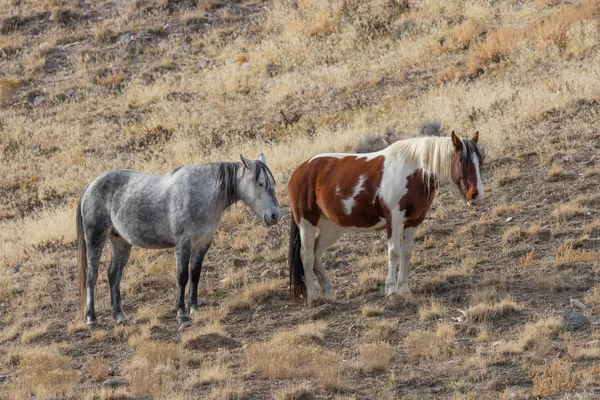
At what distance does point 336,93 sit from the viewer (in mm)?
21641

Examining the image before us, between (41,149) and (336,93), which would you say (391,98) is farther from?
(41,149)

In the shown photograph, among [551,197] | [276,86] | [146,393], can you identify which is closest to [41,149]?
[276,86]

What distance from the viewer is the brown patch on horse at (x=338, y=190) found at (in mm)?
10484

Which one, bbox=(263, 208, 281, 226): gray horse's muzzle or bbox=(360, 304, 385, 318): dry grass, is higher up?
bbox=(263, 208, 281, 226): gray horse's muzzle

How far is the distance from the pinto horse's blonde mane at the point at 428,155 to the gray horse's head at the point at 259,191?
4.83 ft

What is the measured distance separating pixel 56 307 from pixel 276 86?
11.6 meters

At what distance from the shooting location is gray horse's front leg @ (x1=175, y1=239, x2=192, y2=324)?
10.8 meters

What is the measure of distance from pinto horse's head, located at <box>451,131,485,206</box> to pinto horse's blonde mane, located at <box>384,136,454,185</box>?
10cm

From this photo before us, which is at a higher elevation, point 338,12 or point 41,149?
point 338,12

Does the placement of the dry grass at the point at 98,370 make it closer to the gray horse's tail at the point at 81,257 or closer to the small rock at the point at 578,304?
the gray horse's tail at the point at 81,257

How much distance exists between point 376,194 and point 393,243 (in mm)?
601

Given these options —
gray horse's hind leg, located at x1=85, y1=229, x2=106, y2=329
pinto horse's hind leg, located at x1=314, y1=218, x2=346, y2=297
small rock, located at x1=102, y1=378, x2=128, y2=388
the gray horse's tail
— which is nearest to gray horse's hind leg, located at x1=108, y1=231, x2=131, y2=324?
gray horse's hind leg, located at x1=85, y1=229, x2=106, y2=329

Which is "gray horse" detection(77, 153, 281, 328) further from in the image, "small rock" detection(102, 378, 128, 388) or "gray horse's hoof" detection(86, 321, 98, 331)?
"small rock" detection(102, 378, 128, 388)

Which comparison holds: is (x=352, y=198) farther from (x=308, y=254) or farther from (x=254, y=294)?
(x=254, y=294)
